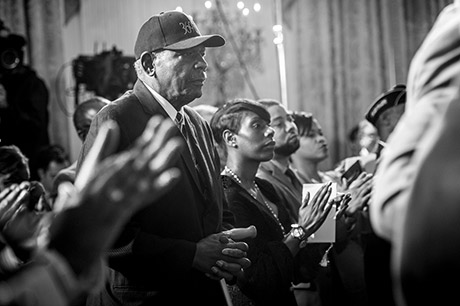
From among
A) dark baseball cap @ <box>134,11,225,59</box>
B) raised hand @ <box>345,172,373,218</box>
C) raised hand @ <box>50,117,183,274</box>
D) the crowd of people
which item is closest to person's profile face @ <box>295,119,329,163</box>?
the crowd of people

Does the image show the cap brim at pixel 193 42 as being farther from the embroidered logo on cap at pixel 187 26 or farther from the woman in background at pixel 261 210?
the woman in background at pixel 261 210

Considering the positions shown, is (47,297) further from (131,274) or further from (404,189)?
(131,274)

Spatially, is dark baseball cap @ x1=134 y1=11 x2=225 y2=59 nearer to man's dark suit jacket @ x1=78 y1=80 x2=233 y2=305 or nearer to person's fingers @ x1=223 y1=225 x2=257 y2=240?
man's dark suit jacket @ x1=78 y1=80 x2=233 y2=305

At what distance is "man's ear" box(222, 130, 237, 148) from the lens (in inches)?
114

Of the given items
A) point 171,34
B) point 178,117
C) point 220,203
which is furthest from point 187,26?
point 220,203

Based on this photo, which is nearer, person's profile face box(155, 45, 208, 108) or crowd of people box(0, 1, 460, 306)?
crowd of people box(0, 1, 460, 306)

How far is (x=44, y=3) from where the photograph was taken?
7223mm

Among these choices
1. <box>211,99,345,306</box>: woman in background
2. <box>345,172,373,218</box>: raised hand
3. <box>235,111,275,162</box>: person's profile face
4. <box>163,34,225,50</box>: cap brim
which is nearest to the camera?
<box>163,34,225,50</box>: cap brim

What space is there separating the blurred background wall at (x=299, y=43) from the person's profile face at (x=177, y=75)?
17.6 feet

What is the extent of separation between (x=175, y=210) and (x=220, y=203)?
0.75ft

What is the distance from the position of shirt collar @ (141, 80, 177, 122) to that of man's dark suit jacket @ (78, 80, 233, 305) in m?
0.02

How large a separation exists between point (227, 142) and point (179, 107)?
56 cm

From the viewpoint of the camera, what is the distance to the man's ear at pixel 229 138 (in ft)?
9.52

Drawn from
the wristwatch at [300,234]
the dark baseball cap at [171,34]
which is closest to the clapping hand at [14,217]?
the dark baseball cap at [171,34]
